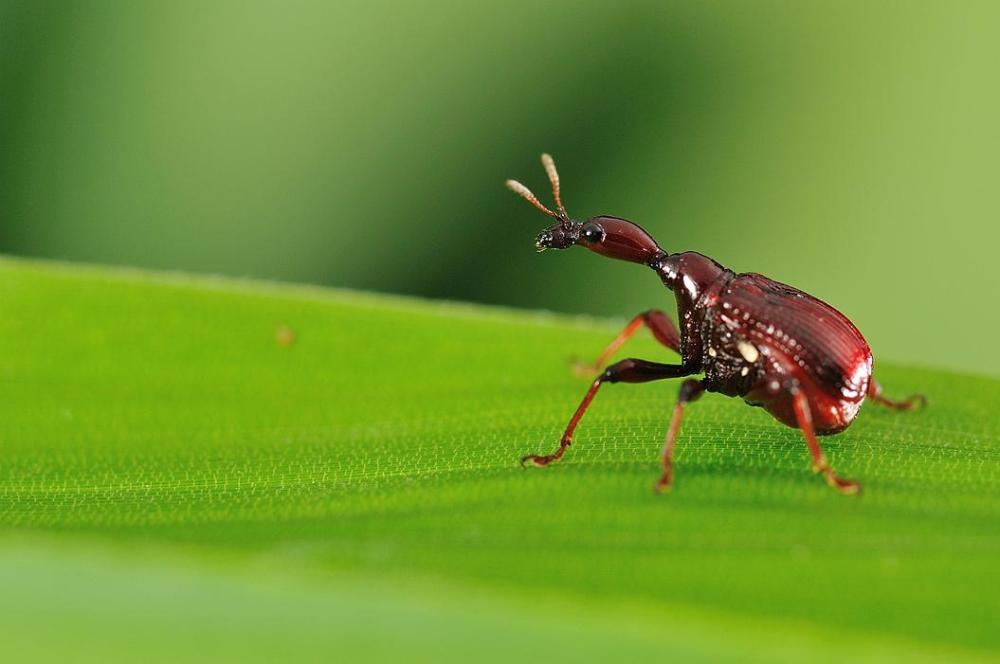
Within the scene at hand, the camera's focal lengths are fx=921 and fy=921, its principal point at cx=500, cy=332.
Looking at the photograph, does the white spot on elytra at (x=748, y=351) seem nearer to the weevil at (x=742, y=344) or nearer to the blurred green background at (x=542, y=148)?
the weevil at (x=742, y=344)

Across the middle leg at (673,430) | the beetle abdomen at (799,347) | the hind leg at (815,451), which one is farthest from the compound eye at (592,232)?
the hind leg at (815,451)

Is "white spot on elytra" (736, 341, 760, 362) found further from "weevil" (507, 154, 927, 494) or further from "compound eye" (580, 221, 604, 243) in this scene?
"compound eye" (580, 221, 604, 243)

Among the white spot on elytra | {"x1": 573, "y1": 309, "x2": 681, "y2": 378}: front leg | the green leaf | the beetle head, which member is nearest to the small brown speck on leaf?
the green leaf

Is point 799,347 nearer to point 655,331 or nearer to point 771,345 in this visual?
point 771,345

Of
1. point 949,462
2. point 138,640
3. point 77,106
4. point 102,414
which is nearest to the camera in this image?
point 138,640

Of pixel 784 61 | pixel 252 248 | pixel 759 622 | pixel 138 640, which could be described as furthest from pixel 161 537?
pixel 784 61

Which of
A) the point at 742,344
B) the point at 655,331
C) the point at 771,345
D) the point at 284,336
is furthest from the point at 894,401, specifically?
the point at 284,336

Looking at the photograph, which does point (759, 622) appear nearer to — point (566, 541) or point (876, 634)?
point (876, 634)
